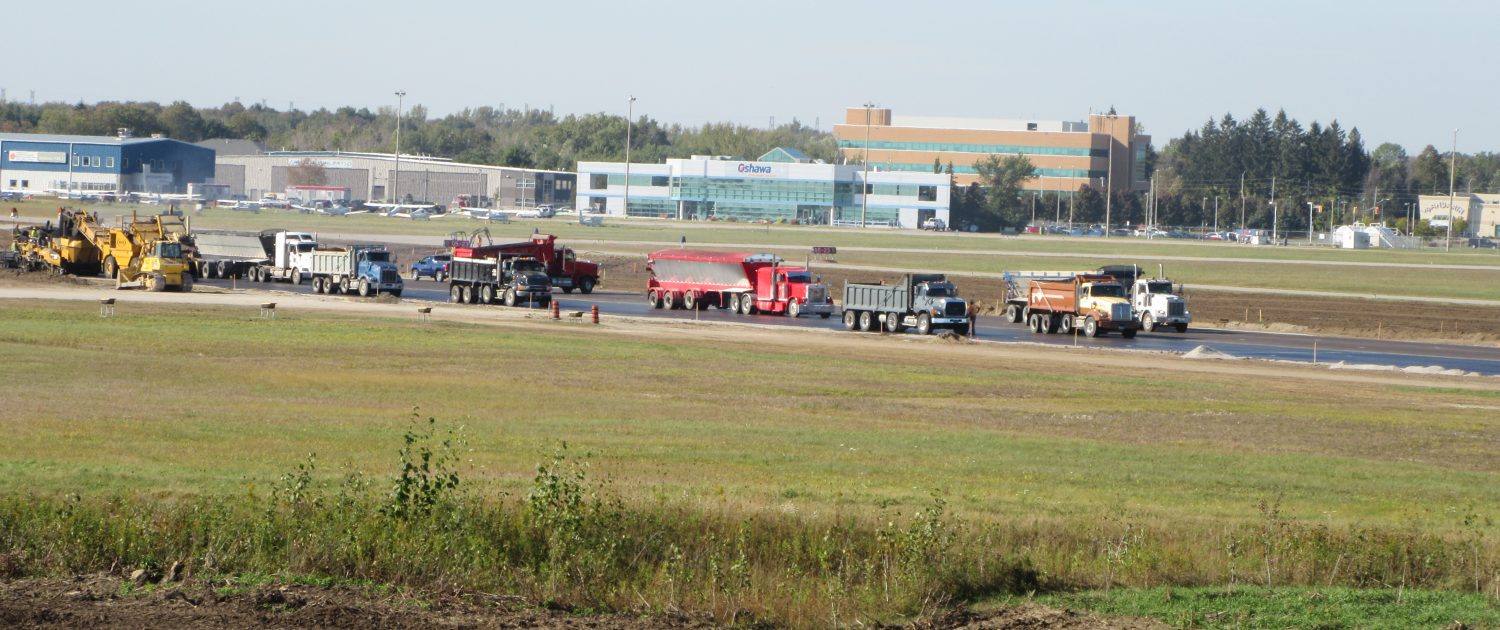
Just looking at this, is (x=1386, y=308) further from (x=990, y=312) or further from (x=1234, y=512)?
(x=1234, y=512)

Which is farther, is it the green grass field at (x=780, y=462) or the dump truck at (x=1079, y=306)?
the dump truck at (x=1079, y=306)

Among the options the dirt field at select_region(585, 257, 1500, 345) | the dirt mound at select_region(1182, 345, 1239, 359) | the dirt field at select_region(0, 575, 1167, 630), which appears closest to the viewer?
the dirt field at select_region(0, 575, 1167, 630)

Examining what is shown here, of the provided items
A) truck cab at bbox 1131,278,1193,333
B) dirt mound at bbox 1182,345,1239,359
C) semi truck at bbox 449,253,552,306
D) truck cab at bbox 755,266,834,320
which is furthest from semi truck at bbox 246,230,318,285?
dirt mound at bbox 1182,345,1239,359

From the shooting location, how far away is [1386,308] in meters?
79.9

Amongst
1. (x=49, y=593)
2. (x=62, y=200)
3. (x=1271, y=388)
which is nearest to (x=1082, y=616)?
(x=49, y=593)

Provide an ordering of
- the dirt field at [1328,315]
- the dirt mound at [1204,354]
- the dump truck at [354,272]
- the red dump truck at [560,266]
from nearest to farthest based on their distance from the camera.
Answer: the dirt mound at [1204,354] < the dirt field at [1328,315] < the dump truck at [354,272] < the red dump truck at [560,266]

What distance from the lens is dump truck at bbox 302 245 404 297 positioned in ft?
248

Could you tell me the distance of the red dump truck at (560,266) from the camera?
7844 centimetres

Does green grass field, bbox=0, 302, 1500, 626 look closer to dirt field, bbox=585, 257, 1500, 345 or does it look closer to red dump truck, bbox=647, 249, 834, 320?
red dump truck, bbox=647, 249, 834, 320

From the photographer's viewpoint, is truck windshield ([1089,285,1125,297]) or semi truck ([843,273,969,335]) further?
truck windshield ([1089,285,1125,297])

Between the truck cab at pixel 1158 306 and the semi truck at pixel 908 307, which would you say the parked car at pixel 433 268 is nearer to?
the semi truck at pixel 908 307

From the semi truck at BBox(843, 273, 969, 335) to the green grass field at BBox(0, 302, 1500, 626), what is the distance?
1221 centimetres

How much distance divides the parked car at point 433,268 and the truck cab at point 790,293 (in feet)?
89.1

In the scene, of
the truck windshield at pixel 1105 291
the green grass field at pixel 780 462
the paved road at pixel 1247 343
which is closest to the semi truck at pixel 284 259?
the paved road at pixel 1247 343
